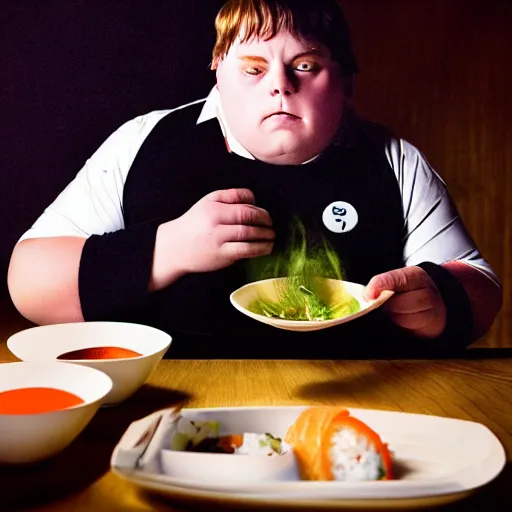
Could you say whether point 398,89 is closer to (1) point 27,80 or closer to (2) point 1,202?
(1) point 27,80

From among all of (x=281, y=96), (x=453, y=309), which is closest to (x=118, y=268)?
(x=281, y=96)

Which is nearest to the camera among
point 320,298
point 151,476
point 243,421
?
point 151,476

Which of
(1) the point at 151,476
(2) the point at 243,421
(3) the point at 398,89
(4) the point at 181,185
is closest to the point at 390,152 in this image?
(3) the point at 398,89

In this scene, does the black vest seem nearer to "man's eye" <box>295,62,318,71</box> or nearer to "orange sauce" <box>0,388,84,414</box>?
"man's eye" <box>295,62,318,71</box>

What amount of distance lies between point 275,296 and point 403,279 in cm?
29

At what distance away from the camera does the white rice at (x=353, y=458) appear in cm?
70

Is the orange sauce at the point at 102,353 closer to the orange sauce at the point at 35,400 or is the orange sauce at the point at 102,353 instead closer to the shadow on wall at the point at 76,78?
the orange sauce at the point at 35,400

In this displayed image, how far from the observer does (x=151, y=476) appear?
0.65 meters

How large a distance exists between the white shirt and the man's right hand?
11 centimetres

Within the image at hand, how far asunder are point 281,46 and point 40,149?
1.87ft

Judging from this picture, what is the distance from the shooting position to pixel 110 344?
1.14m

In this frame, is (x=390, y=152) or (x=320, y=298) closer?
(x=320, y=298)

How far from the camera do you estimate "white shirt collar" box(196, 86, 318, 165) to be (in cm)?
140

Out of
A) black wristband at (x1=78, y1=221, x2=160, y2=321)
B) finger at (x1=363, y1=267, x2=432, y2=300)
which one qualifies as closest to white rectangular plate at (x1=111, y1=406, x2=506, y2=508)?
finger at (x1=363, y1=267, x2=432, y2=300)
